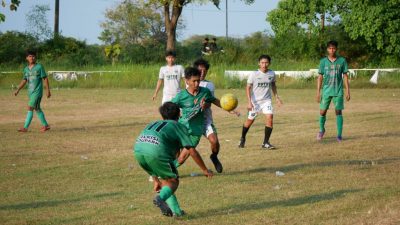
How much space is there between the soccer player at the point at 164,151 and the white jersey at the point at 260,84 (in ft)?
20.7

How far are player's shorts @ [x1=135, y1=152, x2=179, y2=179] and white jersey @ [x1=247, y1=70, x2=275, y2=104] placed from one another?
6487mm

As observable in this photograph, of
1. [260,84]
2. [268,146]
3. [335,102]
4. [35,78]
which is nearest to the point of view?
A: [268,146]

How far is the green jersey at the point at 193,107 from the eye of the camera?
9.73 metres

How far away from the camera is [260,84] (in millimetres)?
13641

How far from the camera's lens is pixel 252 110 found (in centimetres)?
1372

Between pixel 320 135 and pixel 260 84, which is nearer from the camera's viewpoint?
pixel 260 84

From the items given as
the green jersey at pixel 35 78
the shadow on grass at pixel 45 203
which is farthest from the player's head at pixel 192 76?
the green jersey at pixel 35 78

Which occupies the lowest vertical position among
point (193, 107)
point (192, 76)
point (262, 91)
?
point (193, 107)

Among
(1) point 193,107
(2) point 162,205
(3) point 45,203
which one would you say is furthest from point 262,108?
(2) point 162,205

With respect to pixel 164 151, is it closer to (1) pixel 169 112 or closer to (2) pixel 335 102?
(1) pixel 169 112

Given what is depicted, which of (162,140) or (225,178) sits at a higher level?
(162,140)

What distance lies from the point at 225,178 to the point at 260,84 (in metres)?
3.86

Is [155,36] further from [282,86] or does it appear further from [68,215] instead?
[68,215]

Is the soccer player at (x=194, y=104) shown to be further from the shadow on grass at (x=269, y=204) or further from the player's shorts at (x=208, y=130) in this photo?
the shadow on grass at (x=269, y=204)
